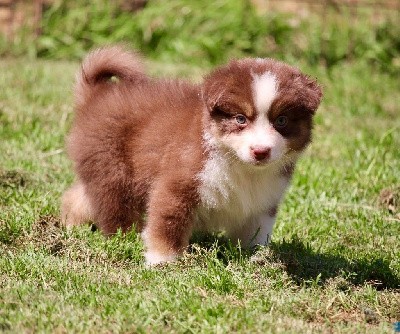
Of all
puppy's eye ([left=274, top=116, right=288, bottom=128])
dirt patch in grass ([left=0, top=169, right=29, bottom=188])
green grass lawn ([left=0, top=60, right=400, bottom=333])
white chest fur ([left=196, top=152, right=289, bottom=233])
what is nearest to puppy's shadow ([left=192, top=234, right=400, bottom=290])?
green grass lawn ([left=0, top=60, right=400, bottom=333])

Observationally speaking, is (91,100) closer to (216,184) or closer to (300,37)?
(216,184)

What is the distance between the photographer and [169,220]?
461cm

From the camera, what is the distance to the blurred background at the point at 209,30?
10.7 meters

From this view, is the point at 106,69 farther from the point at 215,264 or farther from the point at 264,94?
the point at 215,264

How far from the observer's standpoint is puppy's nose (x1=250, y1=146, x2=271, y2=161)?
168 inches

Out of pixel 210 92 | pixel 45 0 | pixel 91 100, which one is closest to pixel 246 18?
pixel 45 0

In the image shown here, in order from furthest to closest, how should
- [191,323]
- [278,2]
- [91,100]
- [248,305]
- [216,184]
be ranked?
[278,2]
[91,100]
[216,184]
[248,305]
[191,323]

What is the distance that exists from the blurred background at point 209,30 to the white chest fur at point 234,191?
5.92m

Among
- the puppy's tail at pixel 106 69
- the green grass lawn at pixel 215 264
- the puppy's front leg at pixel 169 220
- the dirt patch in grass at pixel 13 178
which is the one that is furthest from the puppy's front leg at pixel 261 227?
the dirt patch in grass at pixel 13 178

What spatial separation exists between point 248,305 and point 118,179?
4.71ft

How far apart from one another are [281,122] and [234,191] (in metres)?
0.51

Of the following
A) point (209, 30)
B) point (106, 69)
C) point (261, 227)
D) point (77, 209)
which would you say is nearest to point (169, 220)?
point (261, 227)

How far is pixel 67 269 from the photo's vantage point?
4.35 metres

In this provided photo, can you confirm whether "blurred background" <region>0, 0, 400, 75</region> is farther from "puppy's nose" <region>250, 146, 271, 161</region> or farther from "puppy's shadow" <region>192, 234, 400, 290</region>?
"puppy's nose" <region>250, 146, 271, 161</region>
